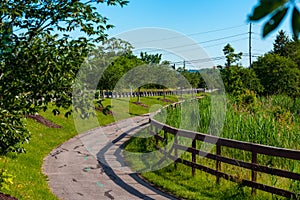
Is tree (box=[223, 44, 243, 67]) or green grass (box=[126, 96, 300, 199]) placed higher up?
tree (box=[223, 44, 243, 67])

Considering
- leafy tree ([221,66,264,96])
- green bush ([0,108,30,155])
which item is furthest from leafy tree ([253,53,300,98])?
green bush ([0,108,30,155])

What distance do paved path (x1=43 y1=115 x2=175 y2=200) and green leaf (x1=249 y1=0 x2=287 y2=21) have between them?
8274mm

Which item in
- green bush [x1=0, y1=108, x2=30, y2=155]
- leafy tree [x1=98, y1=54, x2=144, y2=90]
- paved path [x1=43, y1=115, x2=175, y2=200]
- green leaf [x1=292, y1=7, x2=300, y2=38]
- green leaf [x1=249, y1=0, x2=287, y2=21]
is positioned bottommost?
paved path [x1=43, y1=115, x2=175, y2=200]

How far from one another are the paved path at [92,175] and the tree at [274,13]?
8.25 metres

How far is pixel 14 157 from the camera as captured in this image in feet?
39.7

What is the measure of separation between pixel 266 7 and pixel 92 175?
35.0ft

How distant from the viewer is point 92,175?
11.2 m

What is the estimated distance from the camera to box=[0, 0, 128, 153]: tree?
5.12 meters

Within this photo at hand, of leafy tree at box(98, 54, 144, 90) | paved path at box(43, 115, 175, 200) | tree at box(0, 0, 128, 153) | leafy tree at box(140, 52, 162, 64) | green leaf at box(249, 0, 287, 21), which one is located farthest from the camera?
leafy tree at box(140, 52, 162, 64)

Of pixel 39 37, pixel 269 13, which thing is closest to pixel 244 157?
pixel 39 37

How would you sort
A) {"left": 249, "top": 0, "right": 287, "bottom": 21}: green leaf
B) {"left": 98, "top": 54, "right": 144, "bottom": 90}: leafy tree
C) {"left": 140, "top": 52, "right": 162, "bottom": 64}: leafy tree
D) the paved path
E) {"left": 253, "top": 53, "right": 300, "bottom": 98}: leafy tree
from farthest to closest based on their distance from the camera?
{"left": 140, "top": 52, "right": 162, "bottom": 64}: leafy tree < {"left": 253, "top": 53, "right": 300, "bottom": 98}: leafy tree < {"left": 98, "top": 54, "right": 144, "bottom": 90}: leafy tree < the paved path < {"left": 249, "top": 0, "right": 287, "bottom": 21}: green leaf

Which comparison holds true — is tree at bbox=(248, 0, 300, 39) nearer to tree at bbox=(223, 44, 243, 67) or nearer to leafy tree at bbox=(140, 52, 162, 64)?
tree at bbox=(223, 44, 243, 67)

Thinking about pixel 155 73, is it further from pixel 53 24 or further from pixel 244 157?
pixel 53 24

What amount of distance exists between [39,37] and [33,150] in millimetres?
9709
